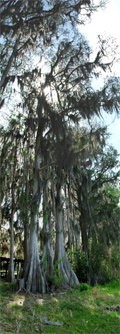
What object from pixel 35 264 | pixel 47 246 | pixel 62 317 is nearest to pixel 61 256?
pixel 47 246

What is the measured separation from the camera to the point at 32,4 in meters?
6.70

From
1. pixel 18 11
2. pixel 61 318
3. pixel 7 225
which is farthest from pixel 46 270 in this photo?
pixel 18 11

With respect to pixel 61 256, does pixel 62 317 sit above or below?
below

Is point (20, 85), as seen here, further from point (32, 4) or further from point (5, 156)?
point (5, 156)

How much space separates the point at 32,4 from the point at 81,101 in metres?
4.34

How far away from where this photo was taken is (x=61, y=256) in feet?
35.7

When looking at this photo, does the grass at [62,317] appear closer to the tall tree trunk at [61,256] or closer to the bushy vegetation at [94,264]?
the tall tree trunk at [61,256]

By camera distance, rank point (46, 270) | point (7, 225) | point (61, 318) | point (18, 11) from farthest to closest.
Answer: point (7, 225) < point (46, 270) < point (18, 11) < point (61, 318)

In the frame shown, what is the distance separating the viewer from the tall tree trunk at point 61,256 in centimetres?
1005

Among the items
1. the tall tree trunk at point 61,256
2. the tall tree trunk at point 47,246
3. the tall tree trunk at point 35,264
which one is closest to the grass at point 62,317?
the tall tree trunk at point 35,264

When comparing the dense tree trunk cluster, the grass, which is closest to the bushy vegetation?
the dense tree trunk cluster

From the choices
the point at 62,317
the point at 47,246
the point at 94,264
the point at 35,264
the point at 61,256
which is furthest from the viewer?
the point at 94,264

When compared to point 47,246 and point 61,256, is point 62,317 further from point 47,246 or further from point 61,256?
point 61,256

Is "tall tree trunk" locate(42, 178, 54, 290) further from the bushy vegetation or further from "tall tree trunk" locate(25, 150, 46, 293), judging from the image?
the bushy vegetation
